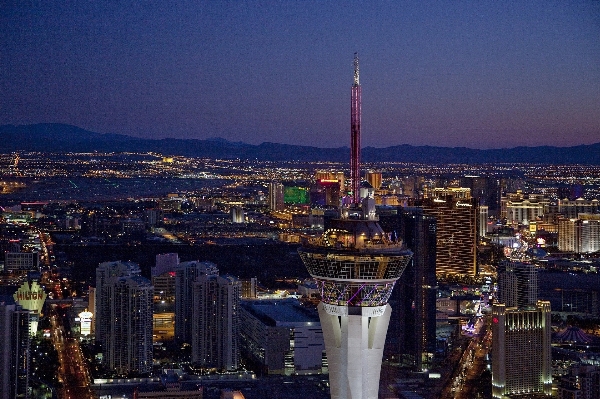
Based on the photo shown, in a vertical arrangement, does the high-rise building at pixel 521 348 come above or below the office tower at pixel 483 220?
below

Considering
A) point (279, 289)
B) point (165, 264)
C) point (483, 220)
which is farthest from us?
point (483, 220)

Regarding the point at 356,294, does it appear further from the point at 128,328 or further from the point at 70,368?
the point at 70,368

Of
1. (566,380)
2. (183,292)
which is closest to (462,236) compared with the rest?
(183,292)

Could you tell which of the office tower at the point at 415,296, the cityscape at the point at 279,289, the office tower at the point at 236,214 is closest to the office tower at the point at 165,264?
the cityscape at the point at 279,289

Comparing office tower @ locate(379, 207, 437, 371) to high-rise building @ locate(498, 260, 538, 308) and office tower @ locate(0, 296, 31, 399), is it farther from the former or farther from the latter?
office tower @ locate(0, 296, 31, 399)

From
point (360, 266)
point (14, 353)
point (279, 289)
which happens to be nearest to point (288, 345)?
point (14, 353)

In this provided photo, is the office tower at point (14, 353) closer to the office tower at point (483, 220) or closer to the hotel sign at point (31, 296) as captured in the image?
the hotel sign at point (31, 296)
